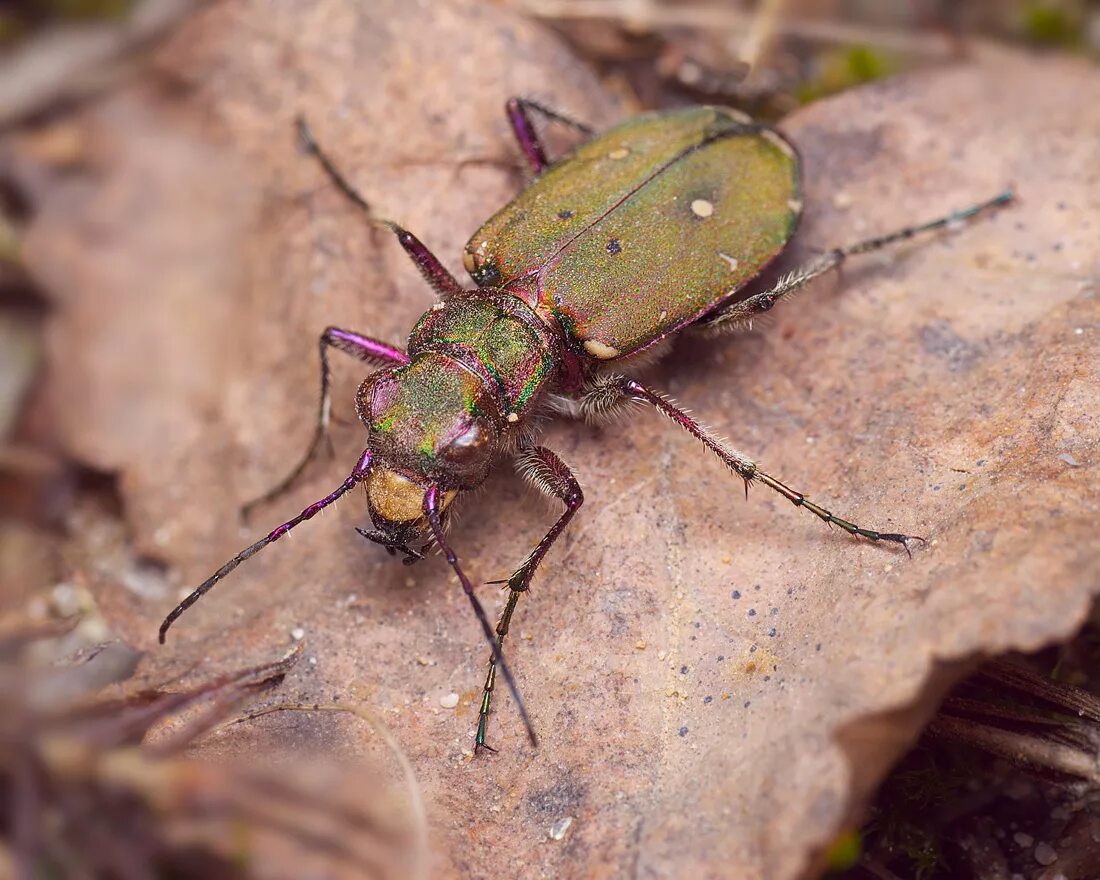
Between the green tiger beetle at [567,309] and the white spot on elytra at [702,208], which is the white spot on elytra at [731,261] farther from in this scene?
the white spot on elytra at [702,208]

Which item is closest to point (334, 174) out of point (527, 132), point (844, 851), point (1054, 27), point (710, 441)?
point (527, 132)

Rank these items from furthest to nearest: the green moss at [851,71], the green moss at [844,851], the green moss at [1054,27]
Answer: the green moss at [1054,27]
the green moss at [851,71]
the green moss at [844,851]

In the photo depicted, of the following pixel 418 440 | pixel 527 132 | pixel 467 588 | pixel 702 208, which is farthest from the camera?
pixel 527 132

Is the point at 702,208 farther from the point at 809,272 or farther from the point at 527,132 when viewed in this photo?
→ the point at 527,132

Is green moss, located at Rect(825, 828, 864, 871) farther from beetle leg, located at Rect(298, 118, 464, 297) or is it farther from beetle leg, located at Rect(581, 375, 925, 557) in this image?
beetle leg, located at Rect(298, 118, 464, 297)

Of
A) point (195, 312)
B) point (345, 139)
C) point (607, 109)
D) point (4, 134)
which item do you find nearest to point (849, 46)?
point (607, 109)

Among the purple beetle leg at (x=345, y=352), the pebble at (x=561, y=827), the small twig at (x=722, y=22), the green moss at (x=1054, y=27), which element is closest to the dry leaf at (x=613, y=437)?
the pebble at (x=561, y=827)
